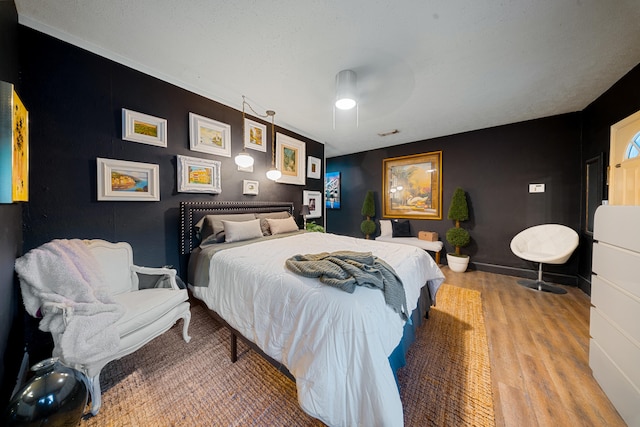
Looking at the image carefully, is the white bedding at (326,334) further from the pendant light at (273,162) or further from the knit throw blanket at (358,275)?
the pendant light at (273,162)

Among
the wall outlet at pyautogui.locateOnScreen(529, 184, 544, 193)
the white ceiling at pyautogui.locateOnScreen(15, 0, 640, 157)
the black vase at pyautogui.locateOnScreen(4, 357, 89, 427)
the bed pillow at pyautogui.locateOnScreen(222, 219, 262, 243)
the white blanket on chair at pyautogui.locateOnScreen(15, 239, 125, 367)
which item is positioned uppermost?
the white ceiling at pyautogui.locateOnScreen(15, 0, 640, 157)

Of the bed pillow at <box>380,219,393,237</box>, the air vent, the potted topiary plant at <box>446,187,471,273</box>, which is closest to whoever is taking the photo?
the potted topiary plant at <box>446,187,471,273</box>

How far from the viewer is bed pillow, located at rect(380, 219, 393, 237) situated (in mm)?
4844

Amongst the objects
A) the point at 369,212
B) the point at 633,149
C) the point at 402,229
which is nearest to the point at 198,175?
the point at 369,212

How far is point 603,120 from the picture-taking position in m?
2.64

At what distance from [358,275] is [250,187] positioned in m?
2.57

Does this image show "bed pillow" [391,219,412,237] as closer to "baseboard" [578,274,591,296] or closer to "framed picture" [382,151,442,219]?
"framed picture" [382,151,442,219]

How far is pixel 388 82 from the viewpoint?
7.95ft

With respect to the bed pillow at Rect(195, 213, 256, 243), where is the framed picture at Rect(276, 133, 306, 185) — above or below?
above

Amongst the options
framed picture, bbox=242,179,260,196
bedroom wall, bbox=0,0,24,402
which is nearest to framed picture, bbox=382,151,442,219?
framed picture, bbox=242,179,260,196

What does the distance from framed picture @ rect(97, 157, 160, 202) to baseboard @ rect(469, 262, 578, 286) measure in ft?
17.4

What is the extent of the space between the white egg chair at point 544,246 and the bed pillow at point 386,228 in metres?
2.10

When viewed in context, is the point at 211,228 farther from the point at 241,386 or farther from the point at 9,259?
the point at 241,386

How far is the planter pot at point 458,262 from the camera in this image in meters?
3.84
